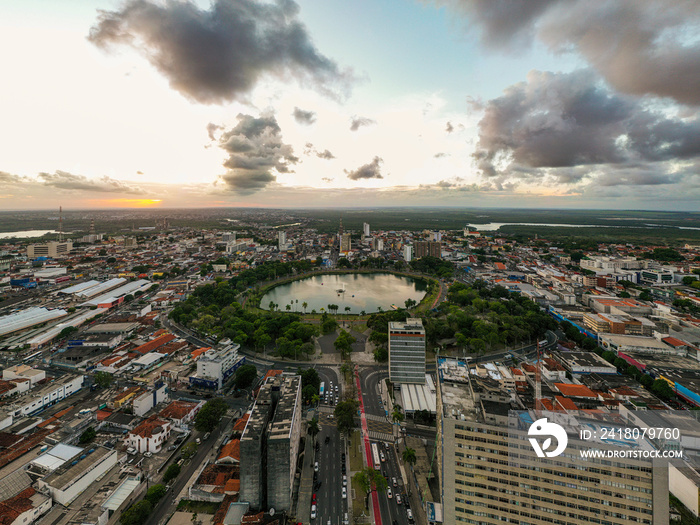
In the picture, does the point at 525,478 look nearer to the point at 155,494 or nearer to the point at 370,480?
the point at 370,480

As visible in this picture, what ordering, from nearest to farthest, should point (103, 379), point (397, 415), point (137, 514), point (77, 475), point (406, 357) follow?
point (137, 514)
point (77, 475)
point (397, 415)
point (103, 379)
point (406, 357)

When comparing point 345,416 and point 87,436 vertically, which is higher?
point 345,416

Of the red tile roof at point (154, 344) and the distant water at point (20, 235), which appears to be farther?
the distant water at point (20, 235)

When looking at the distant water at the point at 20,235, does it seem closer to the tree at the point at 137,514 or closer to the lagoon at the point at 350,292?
the lagoon at the point at 350,292

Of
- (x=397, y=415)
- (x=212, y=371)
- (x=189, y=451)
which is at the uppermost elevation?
(x=212, y=371)

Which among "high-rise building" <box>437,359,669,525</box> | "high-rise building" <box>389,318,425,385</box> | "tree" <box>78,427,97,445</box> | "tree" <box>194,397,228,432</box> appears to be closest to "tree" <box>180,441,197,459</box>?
"tree" <box>194,397,228,432</box>

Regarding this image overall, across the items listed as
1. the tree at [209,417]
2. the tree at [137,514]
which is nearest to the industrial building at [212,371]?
the tree at [209,417]

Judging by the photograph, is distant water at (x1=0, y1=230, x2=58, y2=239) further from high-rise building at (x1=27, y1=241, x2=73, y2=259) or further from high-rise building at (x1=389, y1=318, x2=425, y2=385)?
high-rise building at (x1=389, y1=318, x2=425, y2=385)

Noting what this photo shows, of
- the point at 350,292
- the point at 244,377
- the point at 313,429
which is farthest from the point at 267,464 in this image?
the point at 350,292
